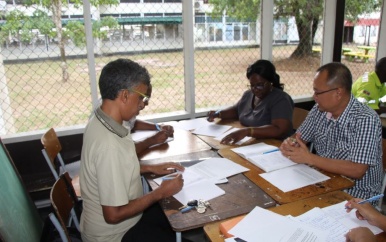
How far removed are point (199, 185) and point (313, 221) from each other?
0.55 m

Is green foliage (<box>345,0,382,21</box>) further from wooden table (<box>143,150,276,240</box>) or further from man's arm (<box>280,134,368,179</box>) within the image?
wooden table (<box>143,150,276,240</box>)

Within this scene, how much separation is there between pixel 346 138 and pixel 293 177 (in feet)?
1.47

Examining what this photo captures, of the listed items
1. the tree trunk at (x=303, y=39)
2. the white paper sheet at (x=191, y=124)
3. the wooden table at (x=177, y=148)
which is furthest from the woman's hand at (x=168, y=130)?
the tree trunk at (x=303, y=39)

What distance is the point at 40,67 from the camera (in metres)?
2.76

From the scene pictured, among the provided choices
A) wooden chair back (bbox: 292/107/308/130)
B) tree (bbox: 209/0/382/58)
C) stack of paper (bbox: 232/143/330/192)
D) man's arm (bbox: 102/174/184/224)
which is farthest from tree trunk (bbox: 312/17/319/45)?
man's arm (bbox: 102/174/184/224)

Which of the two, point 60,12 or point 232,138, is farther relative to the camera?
point 60,12

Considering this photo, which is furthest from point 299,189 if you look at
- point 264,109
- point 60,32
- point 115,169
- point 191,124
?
point 60,32

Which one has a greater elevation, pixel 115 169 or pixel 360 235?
pixel 115 169

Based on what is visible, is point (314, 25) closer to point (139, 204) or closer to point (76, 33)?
point (76, 33)

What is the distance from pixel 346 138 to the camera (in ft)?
5.85

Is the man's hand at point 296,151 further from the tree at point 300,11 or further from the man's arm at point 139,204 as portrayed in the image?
the tree at point 300,11

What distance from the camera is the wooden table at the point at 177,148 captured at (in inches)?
80.4

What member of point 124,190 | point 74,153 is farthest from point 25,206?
point 124,190

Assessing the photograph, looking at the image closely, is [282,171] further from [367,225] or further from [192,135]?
[192,135]
